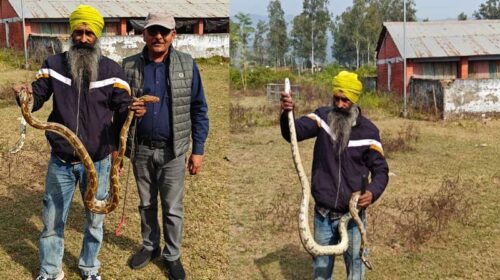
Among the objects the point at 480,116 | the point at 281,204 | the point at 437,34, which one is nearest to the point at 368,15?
the point at 437,34

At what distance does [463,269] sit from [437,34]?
1930 centimetres

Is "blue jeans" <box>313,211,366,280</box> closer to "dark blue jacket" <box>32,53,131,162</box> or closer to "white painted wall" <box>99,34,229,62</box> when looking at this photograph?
"dark blue jacket" <box>32,53,131,162</box>

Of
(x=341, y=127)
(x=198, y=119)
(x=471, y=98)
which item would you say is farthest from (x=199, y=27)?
(x=341, y=127)

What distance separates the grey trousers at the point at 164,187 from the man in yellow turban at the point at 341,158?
0.98 metres

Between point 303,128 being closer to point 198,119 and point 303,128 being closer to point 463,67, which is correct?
point 198,119

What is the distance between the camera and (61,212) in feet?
11.9

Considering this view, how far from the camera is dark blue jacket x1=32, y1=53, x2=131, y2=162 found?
11.3 ft

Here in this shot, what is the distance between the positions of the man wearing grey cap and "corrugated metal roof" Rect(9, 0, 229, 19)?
70.7 feet

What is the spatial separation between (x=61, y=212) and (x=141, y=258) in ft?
2.88

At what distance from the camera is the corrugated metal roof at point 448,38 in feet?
68.3

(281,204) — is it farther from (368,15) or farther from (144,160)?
(368,15)

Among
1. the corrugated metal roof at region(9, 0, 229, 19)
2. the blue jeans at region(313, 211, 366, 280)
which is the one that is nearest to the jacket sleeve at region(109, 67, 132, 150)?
the blue jeans at region(313, 211, 366, 280)

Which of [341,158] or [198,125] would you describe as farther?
[198,125]

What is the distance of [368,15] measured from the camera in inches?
2109
